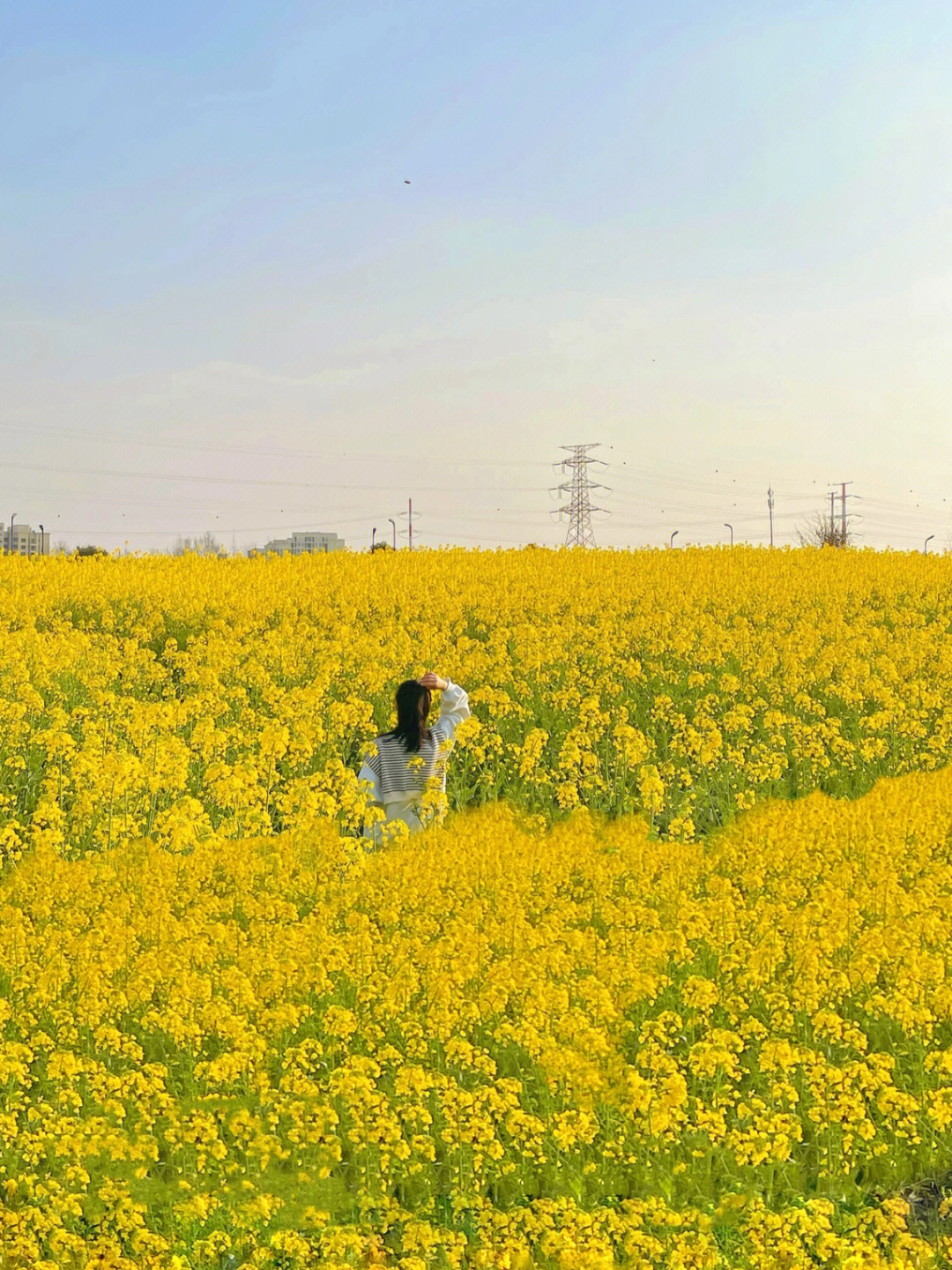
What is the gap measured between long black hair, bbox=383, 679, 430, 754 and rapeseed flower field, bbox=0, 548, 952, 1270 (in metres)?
0.58

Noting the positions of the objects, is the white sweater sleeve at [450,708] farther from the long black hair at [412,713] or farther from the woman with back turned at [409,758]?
the long black hair at [412,713]

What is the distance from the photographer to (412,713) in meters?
9.75

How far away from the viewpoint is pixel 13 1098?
17.5 feet

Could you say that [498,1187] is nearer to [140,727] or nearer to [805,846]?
[805,846]

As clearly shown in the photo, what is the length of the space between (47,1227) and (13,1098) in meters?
1.15

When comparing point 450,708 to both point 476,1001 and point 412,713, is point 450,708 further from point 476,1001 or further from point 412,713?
point 476,1001

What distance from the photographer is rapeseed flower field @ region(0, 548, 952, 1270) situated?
447cm

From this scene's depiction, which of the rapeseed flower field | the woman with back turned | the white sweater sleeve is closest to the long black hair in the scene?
the woman with back turned

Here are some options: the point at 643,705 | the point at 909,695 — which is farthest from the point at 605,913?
the point at 909,695

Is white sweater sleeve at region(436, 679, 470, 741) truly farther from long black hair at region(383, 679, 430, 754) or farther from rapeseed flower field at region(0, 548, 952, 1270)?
rapeseed flower field at region(0, 548, 952, 1270)

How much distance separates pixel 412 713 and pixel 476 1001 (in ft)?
14.1

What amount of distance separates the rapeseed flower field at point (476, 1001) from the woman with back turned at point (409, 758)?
1.23 ft

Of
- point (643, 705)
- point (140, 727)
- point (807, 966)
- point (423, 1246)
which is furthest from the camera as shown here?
point (643, 705)

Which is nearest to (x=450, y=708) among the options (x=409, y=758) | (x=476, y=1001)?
(x=409, y=758)
